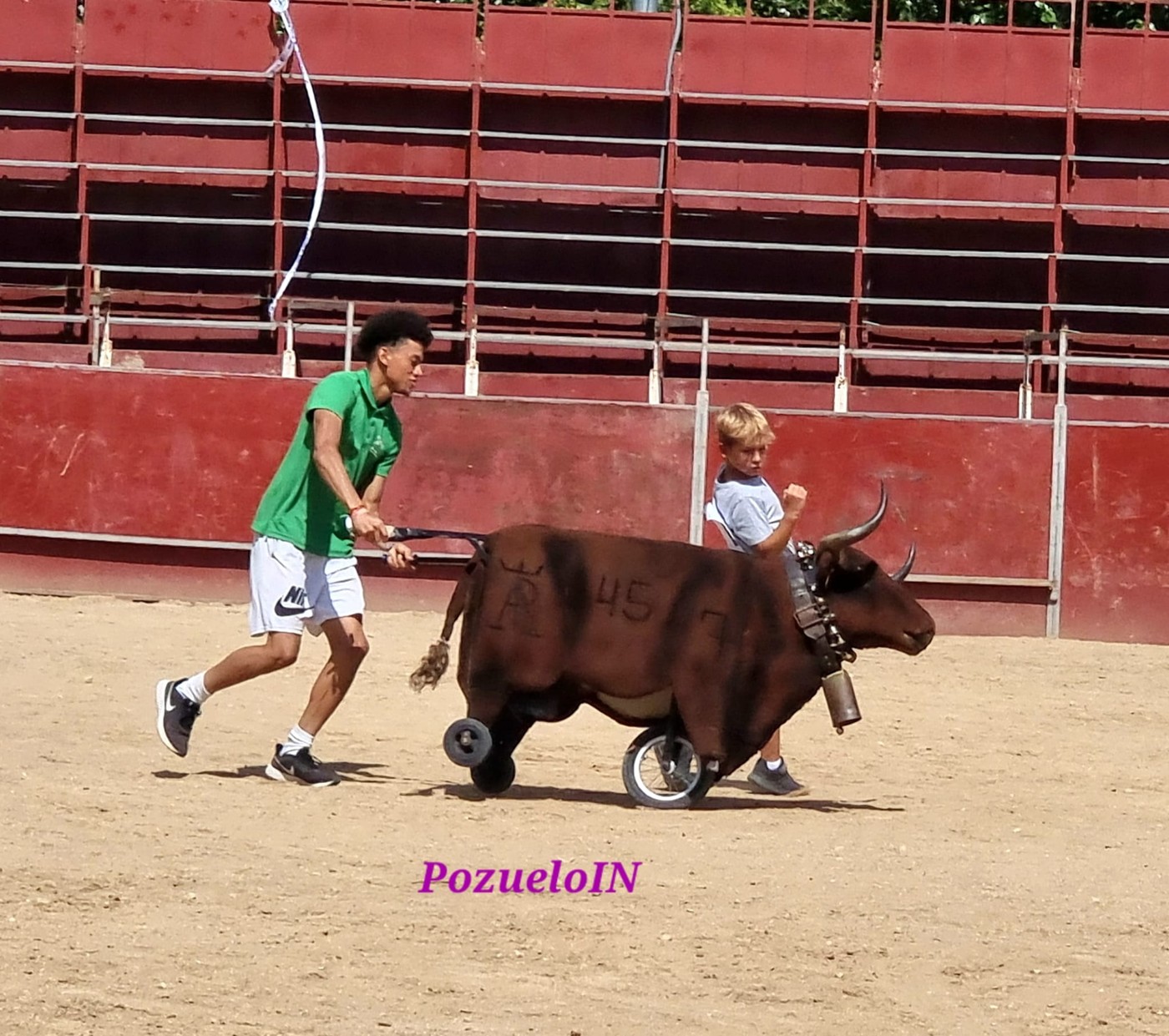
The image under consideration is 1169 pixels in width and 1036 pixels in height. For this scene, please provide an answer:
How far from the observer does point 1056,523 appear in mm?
14664

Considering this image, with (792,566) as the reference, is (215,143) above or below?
above

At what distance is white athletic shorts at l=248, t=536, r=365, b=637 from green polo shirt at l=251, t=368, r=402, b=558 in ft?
0.13

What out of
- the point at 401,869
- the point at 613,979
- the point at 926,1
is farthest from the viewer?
the point at 926,1

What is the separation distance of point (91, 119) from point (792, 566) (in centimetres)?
1520

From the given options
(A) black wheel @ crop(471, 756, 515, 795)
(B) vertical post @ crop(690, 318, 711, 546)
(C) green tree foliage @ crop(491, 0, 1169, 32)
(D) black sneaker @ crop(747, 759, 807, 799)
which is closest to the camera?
(A) black wheel @ crop(471, 756, 515, 795)

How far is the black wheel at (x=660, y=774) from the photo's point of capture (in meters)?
7.89

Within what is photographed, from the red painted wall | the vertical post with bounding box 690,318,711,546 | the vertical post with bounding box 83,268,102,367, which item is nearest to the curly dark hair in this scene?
the red painted wall

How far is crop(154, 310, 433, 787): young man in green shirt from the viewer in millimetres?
7895

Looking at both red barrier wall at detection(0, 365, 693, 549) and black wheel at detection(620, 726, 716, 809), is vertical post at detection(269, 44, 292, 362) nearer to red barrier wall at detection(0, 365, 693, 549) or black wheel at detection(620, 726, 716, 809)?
red barrier wall at detection(0, 365, 693, 549)

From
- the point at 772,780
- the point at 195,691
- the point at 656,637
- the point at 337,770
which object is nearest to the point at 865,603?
the point at 656,637

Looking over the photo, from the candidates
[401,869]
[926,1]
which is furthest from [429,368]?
[401,869]

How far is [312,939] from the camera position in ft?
18.9

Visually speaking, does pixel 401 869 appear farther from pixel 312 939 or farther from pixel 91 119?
pixel 91 119

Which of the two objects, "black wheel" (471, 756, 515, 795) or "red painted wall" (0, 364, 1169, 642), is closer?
"black wheel" (471, 756, 515, 795)
